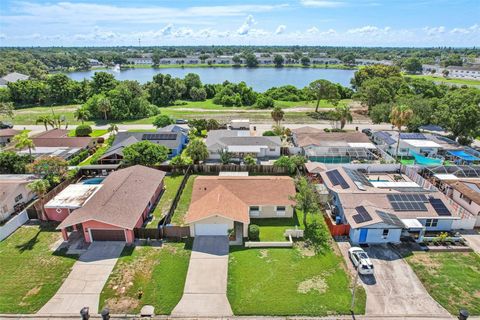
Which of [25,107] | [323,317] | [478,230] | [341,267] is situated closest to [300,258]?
[341,267]

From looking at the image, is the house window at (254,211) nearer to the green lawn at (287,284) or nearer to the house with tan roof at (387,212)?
the green lawn at (287,284)

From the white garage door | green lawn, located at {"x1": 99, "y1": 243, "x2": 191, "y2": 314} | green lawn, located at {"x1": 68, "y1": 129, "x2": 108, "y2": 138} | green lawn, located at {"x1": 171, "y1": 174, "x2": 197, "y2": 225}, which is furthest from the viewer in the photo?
green lawn, located at {"x1": 68, "y1": 129, "x2": 108, "y2": 138}

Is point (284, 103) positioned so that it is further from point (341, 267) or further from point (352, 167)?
point (341, 267)

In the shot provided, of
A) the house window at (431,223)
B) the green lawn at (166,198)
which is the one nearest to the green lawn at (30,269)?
the green lawn at (166,198)

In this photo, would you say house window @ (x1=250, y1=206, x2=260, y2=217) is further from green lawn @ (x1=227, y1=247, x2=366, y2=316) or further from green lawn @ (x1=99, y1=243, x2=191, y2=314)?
green lawn @ (x1=99, y1=243, x2=191, y2=314)

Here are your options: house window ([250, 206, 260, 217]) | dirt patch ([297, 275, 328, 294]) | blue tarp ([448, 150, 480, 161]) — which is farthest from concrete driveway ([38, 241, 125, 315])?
blue tarp ([448, 150, 480, 161])
